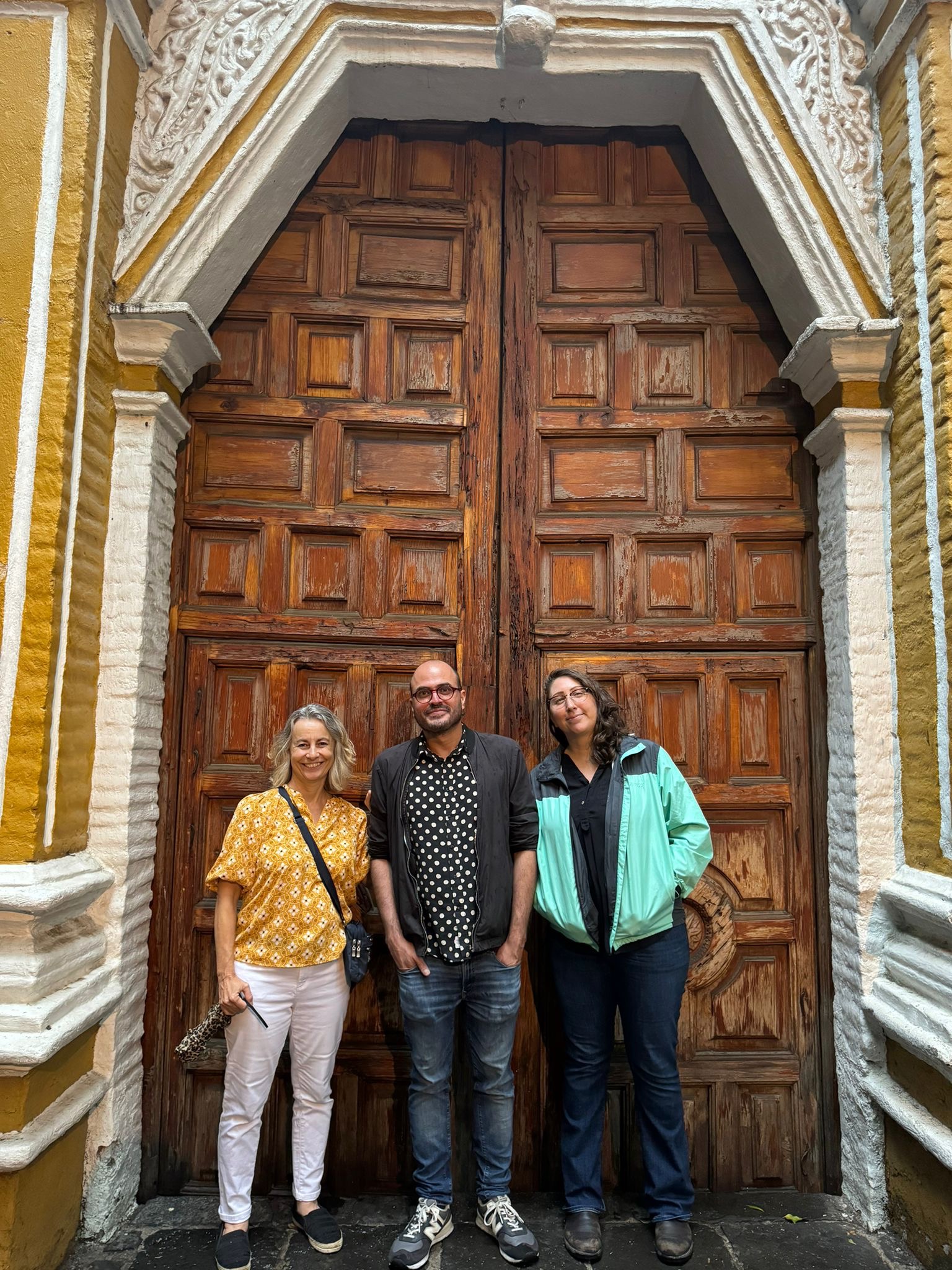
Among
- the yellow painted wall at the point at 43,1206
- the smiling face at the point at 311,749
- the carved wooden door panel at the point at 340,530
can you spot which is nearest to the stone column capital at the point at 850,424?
the carved wooden door panel at the point at 340,530

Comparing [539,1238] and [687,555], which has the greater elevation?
[687,555]

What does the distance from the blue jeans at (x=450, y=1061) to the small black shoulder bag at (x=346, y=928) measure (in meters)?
0.15

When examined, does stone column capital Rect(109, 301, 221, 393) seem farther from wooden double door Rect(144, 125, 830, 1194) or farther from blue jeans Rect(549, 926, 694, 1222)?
blue jeans Rect(549, 926, 694, 1222)

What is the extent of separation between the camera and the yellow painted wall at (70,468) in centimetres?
249

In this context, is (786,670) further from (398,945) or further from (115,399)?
(115,399)

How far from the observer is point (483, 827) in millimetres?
2604

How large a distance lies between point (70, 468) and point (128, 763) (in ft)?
3.29

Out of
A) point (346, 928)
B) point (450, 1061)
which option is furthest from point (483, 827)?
point (450, 1061)

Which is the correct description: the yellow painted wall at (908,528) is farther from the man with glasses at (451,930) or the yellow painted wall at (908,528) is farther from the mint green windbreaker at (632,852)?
the man with glasses at (451,930)

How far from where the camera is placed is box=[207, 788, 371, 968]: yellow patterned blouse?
99.3 inches

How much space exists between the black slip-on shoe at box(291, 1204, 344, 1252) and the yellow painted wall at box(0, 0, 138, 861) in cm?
140

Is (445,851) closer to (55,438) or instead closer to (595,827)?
(595,827)

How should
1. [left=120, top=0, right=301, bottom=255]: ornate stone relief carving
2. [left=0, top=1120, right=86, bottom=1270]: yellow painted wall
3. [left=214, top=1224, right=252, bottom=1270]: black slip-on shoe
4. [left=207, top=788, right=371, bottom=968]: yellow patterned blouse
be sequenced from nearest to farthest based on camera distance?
[left=0, top=1120, right=86, bottom=1270]: yellow painted wall, [left=214, top=1224, right=252, bottom=1270]: black slip-on shoe, [left=207, top=788, right=371, bottom=968]: yellow patterned blouse, [left=120, top=0, right=301, bottom=255]: ornate stone relief carving

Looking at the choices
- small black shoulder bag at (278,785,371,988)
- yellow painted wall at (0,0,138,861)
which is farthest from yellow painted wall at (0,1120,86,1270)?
small black shoulder bag at (278,785,371,988)
